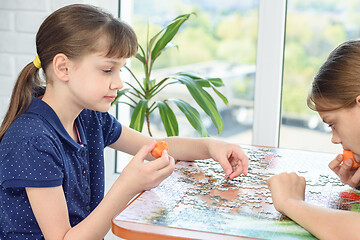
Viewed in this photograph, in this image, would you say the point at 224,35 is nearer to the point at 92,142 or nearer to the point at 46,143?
the point at 92,142

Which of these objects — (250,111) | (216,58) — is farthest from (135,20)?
(250,111)

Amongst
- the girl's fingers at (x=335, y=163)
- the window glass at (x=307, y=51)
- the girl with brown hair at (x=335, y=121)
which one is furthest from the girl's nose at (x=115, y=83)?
the window glass at (x=307, y=51)

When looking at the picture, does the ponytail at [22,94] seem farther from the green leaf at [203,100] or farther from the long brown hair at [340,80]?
the long brown hair at [340,80]

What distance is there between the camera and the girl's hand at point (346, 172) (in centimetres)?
155

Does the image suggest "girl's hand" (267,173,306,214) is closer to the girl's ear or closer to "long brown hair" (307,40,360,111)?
"long brown hair" (307,40,360,111)

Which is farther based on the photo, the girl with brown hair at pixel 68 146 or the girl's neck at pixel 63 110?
the girl's neck at pixel 63 110

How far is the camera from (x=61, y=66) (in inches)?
61.6

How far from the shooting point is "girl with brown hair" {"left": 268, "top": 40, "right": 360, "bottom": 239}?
1.25 m

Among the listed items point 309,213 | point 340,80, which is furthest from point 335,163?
point 309,213

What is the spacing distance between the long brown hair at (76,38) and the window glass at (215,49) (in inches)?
40.2

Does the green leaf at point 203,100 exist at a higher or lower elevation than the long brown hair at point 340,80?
lower

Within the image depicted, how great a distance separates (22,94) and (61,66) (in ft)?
0.58

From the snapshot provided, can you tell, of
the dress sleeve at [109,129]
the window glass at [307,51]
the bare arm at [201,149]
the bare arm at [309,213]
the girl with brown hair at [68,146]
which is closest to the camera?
the bare arm at [309,213]

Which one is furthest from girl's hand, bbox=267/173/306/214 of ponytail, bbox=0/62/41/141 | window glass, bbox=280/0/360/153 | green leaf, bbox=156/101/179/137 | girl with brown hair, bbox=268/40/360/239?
window glass, bbox=280/0/360/153
